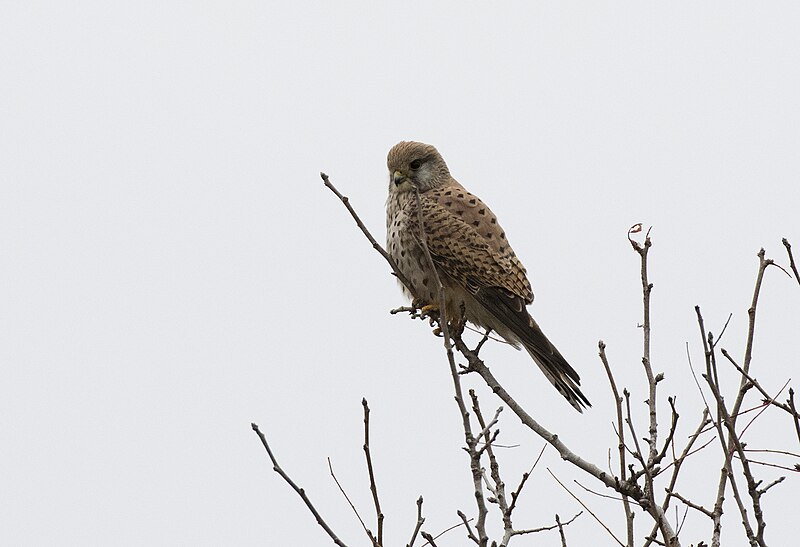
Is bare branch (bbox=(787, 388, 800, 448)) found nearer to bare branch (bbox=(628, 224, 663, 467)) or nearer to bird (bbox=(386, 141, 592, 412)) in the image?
bare branch (bbox=(628, 224, 663, 467))

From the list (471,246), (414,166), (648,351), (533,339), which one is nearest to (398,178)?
(414,166)

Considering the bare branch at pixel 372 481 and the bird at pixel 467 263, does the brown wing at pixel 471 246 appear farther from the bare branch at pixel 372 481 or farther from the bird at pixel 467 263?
the bare branch at pixel 372 481

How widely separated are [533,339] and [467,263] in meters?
0.57

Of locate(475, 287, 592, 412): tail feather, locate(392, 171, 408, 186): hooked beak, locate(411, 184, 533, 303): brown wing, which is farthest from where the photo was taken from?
locate(392, 171, 408, 186): hooked beak

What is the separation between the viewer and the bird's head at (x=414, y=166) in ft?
18.7

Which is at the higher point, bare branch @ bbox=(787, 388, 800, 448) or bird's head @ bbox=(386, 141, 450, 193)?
bird's head @ bbox=(386, 141, 450, 193)

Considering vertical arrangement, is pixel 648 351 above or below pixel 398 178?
below

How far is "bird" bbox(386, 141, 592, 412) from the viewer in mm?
4887

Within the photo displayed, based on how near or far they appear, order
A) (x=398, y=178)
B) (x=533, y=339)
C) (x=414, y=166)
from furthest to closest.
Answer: (x=414, y=166) → (x=398, y=178) → (x=533, y=339)

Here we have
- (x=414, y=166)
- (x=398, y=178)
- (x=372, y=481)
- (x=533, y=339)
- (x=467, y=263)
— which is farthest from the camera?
(x=414, y=166)

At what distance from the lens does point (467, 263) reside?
517cm

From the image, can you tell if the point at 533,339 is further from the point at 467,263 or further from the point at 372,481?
the point at 372,481

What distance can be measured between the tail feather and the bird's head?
2.94 ft

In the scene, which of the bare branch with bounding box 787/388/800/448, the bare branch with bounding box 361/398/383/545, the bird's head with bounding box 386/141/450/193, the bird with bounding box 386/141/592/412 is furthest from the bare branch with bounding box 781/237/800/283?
the bird's head with bounding box 386/141/450/193
